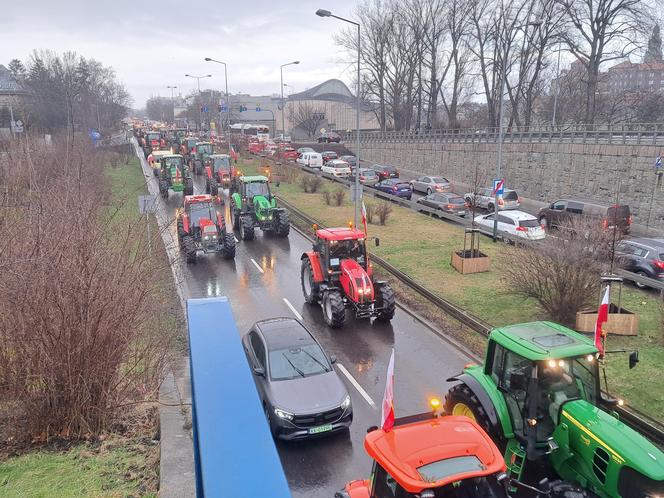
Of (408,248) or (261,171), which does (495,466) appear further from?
(261,171)

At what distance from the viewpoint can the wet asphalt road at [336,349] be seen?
8008 millimetres

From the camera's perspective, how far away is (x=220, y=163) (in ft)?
114

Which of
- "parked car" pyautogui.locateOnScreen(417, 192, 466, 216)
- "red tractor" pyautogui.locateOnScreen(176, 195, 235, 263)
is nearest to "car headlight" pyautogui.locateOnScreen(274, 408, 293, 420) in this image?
"red tractor" pyautogui.locateOnScreen(176, 195, 235, 263)

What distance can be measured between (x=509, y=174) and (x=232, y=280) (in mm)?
25037

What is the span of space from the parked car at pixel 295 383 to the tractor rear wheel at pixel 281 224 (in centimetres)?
1256

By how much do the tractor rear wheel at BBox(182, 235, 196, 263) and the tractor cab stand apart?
14.1 meters

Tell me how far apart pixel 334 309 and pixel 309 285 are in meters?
2.52

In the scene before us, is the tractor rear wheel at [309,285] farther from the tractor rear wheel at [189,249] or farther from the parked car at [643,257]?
the parked car at [643,257]

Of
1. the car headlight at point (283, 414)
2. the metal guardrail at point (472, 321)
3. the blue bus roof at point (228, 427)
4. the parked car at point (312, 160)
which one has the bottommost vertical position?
the metal guardrail at point (472, 321)

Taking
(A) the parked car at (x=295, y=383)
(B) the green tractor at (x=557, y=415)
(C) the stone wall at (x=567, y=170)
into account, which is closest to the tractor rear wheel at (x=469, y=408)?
(B) the green tractor at (x=557, y=415)

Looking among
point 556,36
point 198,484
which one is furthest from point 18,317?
point 556,36

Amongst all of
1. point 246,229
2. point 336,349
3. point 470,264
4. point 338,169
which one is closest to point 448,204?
point 470,264

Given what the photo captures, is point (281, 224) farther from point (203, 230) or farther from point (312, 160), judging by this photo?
point (312, 160)

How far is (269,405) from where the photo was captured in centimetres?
851
